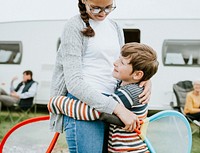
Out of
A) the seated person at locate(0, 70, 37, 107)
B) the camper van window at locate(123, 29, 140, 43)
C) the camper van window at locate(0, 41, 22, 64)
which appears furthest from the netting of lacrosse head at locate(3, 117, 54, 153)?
the camper van window at locate(0, 41, 22, 64)

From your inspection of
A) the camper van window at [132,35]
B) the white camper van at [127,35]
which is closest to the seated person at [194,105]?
the white camper van at [127,35]

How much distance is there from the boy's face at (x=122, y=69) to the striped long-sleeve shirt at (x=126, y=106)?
43mm

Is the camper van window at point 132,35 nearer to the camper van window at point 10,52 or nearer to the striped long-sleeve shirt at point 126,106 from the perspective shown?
the camper van window at point 10,52

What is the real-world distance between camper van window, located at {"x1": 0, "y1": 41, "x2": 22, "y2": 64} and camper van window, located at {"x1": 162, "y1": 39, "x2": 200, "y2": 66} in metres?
2.86

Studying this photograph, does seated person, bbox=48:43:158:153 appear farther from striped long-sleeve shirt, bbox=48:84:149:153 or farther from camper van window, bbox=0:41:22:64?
camper van window, bbox=0:41:22:64

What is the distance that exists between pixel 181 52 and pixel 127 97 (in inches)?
257

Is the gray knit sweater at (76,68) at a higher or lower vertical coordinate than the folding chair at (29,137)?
higher

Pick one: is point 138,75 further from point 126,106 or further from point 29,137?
point 29,137

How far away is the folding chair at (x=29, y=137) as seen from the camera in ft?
7.75

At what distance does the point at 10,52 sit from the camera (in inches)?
358

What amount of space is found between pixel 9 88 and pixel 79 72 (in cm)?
719

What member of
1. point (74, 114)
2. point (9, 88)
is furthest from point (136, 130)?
point (9, 88)

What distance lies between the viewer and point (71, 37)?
1845 mm

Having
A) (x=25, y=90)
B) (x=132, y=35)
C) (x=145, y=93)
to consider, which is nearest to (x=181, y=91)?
(x=132, y=35)
